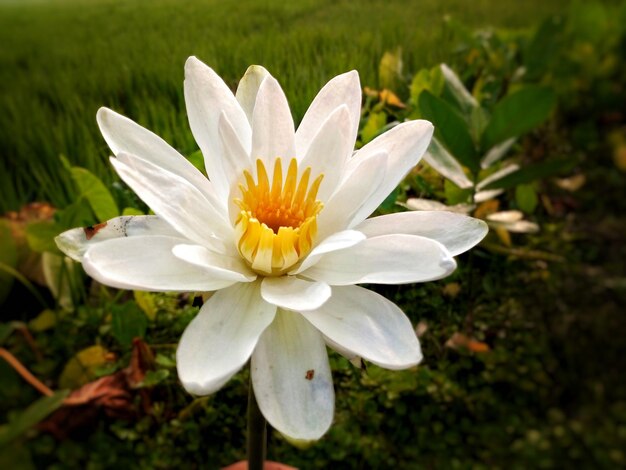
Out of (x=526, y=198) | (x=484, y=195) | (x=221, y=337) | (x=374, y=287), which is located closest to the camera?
(x=221, y=337)

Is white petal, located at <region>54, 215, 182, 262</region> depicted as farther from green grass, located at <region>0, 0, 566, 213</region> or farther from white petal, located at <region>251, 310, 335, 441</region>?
green grass, located at <region>0, 0, 566, 213</region>

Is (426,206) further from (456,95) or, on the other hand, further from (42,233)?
(42,233)

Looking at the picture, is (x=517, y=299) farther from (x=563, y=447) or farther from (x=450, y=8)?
(x=450, y=8)

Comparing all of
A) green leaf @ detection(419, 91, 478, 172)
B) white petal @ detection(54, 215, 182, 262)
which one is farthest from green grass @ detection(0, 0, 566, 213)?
white petal @ detection(54, 215, 182, 262)

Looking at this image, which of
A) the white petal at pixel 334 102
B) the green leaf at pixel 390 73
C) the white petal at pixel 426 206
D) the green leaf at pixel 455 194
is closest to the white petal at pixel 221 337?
the white petal at pixel 334 102

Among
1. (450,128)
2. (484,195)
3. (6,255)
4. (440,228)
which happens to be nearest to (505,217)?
(484,195)

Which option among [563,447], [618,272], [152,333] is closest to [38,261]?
[152,333]
